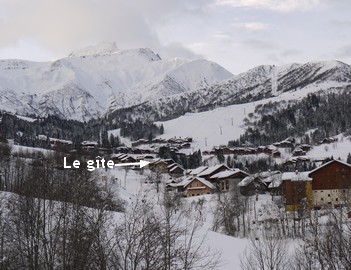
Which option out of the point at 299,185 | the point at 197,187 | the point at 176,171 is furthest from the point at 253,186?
the point at 176,171

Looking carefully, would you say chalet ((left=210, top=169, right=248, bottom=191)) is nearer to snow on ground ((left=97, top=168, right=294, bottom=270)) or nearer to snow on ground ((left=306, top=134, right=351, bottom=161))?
snow on ground ((left=97, top=168, right=294, bottom=270))

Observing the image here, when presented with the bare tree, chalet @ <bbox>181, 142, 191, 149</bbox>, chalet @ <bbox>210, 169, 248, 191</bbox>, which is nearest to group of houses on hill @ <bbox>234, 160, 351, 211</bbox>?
chalet @ <bbox>210, 169, 248, 191</bbox>

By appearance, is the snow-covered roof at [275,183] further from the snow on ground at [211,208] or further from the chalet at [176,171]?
the chalet at [176,171]

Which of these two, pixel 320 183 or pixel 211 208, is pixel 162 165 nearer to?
pixel 320 183

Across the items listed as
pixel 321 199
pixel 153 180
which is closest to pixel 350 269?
pixel 321 199

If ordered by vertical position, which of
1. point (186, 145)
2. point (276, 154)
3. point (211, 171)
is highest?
point (186, 145)

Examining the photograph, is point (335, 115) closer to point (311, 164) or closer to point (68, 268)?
point (311, 164)
